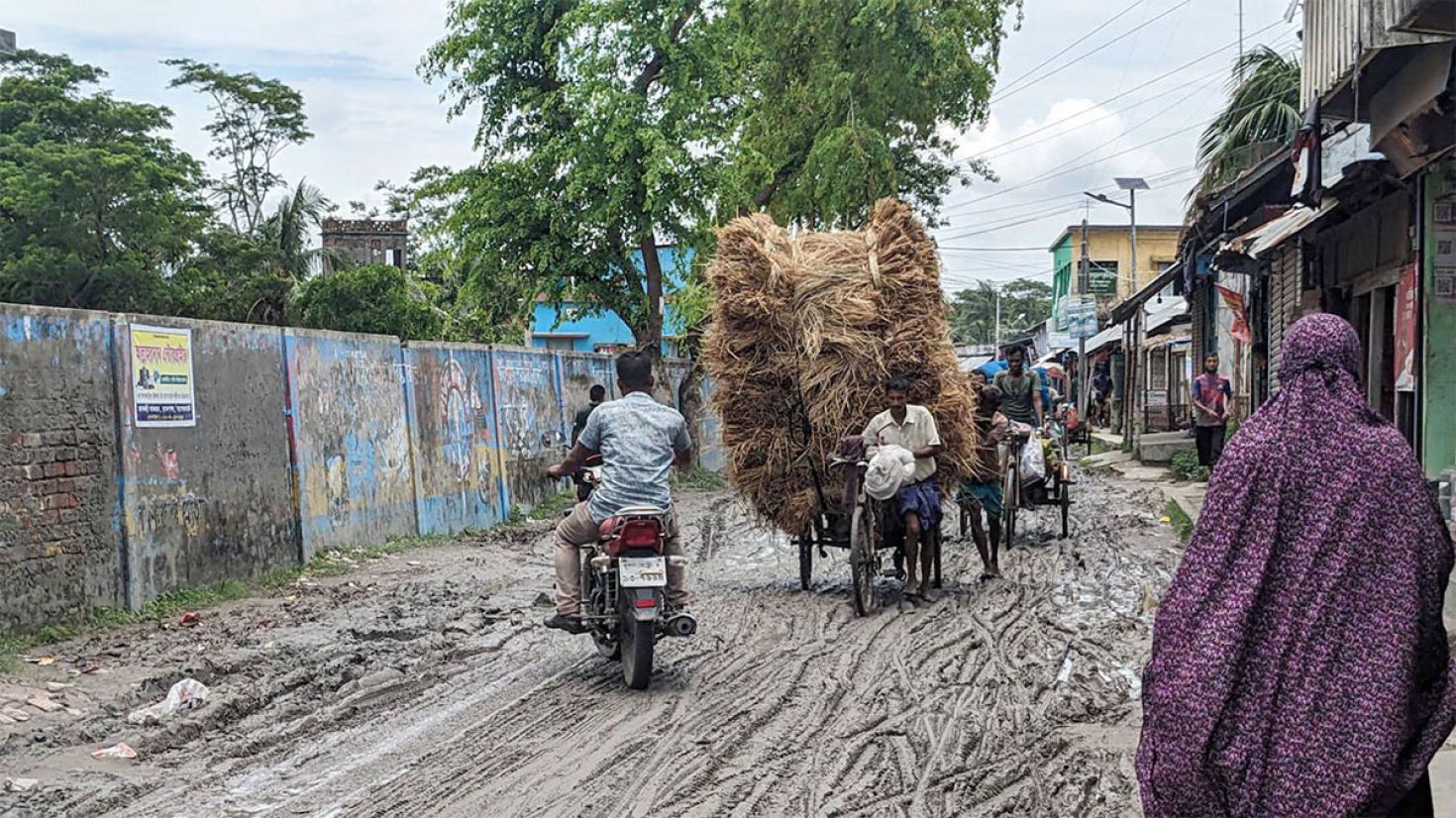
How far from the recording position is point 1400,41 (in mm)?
7102

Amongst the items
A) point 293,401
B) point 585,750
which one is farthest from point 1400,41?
point 293,401

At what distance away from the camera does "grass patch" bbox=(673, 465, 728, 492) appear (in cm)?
2453

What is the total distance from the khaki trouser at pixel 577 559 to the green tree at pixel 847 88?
16.9 m

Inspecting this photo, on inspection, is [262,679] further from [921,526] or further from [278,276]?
[278,276]

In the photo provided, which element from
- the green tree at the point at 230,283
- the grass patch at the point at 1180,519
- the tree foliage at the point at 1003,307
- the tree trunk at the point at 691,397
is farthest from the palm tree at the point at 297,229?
the tree foliage at the point at 1003,307

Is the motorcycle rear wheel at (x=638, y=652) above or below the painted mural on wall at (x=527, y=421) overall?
below

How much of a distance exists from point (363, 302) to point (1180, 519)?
920 inches

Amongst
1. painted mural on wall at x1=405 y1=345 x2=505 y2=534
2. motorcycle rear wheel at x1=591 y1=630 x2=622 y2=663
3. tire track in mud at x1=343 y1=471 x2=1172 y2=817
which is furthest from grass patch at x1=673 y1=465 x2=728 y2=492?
motorcycle rear wheel at x1=591 y1=630 x2=622 y2=663

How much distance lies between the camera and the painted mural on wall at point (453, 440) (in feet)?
50.7

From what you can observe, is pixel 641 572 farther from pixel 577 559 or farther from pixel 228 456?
pixel 228 456

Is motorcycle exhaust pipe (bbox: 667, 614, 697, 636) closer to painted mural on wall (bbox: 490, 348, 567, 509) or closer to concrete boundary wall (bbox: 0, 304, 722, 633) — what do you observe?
concrete boundary wall (bbox: 0, 304, 722, 633)

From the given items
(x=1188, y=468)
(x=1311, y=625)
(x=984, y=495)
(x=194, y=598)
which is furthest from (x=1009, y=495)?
(x=1311, y=625)

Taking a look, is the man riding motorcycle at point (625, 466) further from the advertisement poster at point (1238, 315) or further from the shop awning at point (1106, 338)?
the shop awning at point (1106, 338)

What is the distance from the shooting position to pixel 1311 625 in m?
3.42
